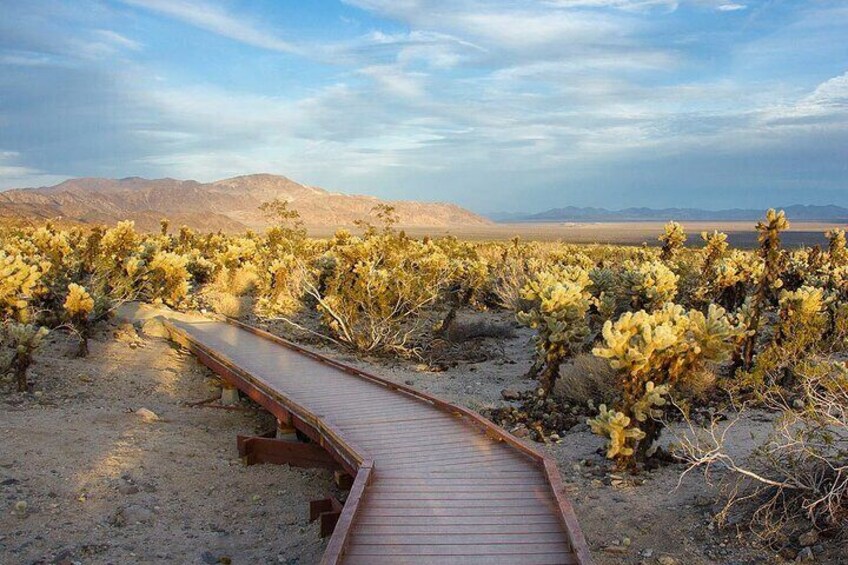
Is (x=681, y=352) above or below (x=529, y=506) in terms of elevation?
above

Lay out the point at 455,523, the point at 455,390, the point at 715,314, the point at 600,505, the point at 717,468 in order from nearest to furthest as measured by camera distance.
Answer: the point at 455,523 → the point at 600,505 → the point at 717,468 → the point at 715,314 → the point at 455,390

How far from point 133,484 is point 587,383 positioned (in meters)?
6.73

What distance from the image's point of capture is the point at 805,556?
5480 mm

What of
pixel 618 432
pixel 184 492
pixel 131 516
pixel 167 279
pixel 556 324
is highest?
pixel 556 324

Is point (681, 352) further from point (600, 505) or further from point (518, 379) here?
point (518, 379)

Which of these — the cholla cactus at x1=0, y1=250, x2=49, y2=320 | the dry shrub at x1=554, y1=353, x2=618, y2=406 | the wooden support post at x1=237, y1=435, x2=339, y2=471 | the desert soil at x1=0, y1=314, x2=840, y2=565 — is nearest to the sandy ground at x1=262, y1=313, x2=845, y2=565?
the desert soil at x1=0, y1=314, x2=840, y2=565

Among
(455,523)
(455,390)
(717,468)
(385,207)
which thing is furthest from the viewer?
(385,207)

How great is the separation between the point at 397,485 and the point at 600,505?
2143 millimetres

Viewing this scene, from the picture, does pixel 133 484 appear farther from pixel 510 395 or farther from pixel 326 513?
pixel 510 395

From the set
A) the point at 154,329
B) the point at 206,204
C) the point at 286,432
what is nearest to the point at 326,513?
the point at 286,432

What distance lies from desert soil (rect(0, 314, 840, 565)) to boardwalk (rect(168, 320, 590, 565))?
772 millimetres

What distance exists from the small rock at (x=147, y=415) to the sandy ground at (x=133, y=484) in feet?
0.38

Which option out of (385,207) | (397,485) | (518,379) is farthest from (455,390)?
(385,207)

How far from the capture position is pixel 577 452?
871 cm
